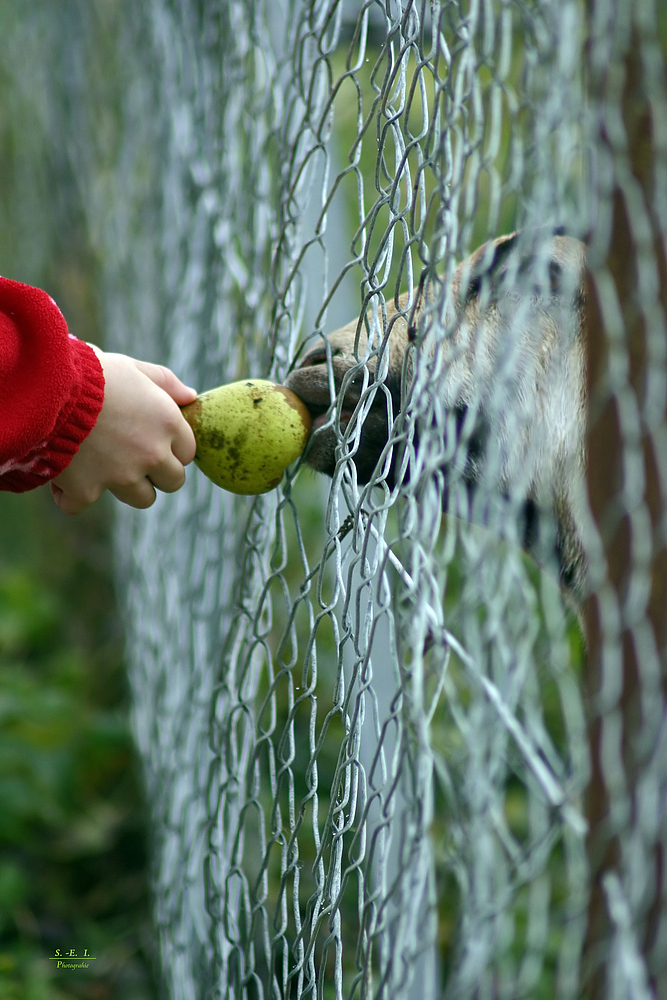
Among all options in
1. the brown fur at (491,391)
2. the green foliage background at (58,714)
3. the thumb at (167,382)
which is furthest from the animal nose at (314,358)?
the green foliage background at (58,714)

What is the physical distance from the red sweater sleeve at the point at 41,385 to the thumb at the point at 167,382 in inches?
3.6

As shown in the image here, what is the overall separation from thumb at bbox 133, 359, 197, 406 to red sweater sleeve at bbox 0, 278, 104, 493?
0.09m

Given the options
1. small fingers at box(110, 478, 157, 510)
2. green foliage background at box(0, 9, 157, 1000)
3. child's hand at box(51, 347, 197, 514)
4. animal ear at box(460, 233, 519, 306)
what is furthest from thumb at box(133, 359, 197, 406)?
green foliage background at box(0, 9, 157, 1000)

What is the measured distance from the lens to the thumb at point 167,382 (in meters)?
1.24

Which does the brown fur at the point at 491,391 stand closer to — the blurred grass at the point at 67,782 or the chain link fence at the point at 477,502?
the chain link fence at the point at 477,502

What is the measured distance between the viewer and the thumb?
4.08 ft

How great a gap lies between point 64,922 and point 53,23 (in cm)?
300

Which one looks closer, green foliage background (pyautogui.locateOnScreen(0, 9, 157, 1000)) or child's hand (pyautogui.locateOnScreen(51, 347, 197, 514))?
child's hand (pyautogui.locateOnScreen(51, 347, 197, 514))

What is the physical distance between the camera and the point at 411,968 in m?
0.75

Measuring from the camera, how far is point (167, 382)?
Result: 4.09 feet

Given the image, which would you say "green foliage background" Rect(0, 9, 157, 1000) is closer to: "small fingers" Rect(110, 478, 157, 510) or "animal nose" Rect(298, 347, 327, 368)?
"small fingers" Rect(110, 478, 157, 510)

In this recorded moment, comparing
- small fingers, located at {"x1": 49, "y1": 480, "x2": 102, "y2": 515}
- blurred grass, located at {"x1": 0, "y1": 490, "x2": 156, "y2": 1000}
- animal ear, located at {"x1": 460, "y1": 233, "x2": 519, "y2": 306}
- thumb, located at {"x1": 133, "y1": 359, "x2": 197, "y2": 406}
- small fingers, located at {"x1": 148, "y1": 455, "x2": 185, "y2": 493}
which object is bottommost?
blurred grass, located at {"x1": 0, "y1": 490, "x2": 156, "y2": 1000}

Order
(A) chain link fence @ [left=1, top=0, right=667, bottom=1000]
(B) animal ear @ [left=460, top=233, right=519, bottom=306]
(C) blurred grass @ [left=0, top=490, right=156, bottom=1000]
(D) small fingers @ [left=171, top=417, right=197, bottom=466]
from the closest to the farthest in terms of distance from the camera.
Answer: (A) chain link fence @ [left=1, top=0, right=667, bottom=1000] → (B) animal ear @ [left=460, top=233, right=519, bottom=306] → (D) small fingers @ [left=171, top=417, right=197, bottom=466] → (C) blurred grass @ [left=0, top=490, right=156, bottom=1000]

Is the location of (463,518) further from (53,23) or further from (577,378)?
(53,23)
